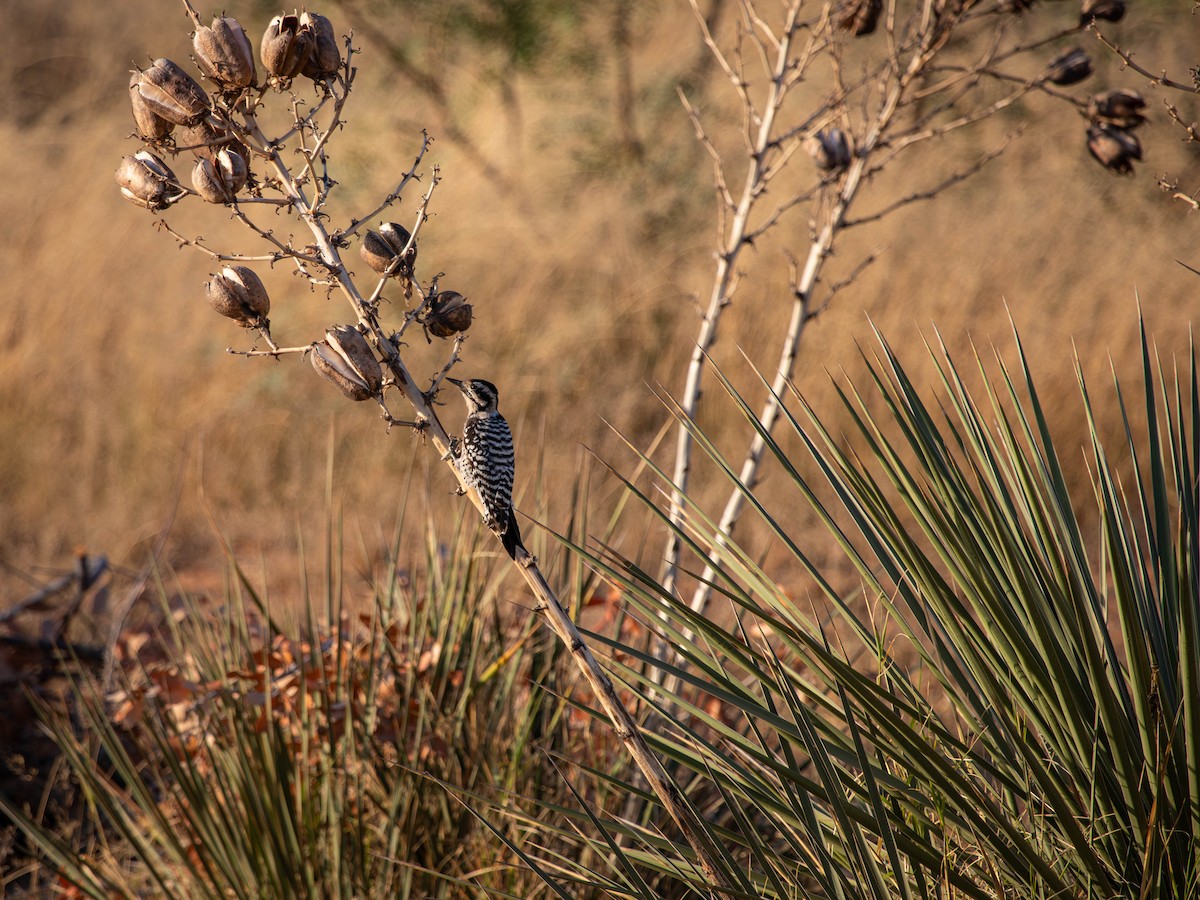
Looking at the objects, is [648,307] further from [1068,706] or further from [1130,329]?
[1068,706]

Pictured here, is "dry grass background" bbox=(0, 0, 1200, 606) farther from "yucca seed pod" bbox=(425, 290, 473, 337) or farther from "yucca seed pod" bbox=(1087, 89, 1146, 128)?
"yucca seed pod" bbox=(425, 290, 473, 337)

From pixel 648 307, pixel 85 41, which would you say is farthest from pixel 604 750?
pixel 85 41

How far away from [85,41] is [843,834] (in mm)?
12577

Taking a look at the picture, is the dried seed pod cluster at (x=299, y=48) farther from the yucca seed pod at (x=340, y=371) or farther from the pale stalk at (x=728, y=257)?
the pale stalk at (x=728, y=257)

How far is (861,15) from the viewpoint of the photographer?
6.10 feet

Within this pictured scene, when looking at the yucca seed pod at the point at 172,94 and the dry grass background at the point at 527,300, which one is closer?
the yucca seed pod at the point at 172,94

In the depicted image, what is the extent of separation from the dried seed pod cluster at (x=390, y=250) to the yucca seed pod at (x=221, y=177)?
0.13 metres

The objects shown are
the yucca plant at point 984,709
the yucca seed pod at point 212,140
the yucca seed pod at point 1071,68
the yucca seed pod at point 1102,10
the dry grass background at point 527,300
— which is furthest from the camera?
the dry grass background at point 527,300

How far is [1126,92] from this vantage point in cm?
181

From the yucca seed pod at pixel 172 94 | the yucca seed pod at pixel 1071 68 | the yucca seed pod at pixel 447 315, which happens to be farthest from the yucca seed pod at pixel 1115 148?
the yucca seed pod at pixel 172 94

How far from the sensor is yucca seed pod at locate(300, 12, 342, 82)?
41.6 inches

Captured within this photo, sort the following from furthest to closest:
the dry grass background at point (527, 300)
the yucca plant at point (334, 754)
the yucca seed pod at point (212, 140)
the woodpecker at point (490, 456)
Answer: the dry grass background at point (527, 300)
the yucca plant at point (334, 754)
the woodpecker at point (490, 456)
the yucca seed pod at point (212, 140)

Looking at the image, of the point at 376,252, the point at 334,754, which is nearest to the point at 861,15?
the point at 376,252

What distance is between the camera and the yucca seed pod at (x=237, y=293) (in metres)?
1.00
